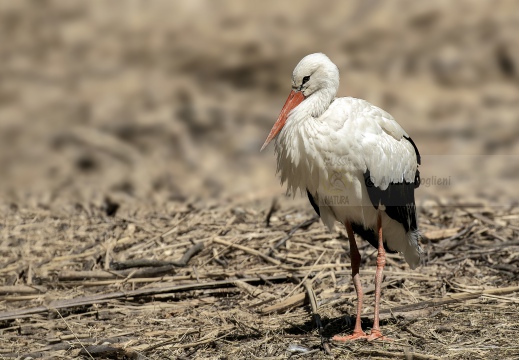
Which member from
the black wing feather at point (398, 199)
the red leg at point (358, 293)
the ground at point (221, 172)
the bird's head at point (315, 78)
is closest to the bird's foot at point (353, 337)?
the red leg at point (358, 293)

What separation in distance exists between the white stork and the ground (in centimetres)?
63

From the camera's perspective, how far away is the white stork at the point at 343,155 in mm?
4949

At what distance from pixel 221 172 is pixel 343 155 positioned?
8.69ft

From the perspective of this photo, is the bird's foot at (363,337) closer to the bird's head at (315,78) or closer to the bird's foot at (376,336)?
the bird's foot at (376,336)

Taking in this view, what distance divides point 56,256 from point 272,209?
5.44ft

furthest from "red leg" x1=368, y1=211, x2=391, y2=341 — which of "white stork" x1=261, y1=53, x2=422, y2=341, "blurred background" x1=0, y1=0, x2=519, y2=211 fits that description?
"blurred background" x1=0, y1=0, x2=519, y2=211

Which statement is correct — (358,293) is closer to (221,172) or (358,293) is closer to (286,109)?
(286,109)

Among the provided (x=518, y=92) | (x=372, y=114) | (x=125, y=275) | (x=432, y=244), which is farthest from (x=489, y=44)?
(x=125, y=275)

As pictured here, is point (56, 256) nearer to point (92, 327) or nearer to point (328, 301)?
point (92, 327)

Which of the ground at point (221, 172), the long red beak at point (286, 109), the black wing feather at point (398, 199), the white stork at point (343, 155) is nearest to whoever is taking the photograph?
the white stork at point (343, 155)

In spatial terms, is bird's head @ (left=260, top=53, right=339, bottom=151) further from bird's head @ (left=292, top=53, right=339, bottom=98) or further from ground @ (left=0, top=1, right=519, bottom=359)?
ground @ (left=0, top=1, right=519, bottom=359)

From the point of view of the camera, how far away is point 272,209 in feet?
22.1

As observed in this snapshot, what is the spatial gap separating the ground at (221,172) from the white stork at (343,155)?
633mm

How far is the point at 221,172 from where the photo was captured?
745cm
